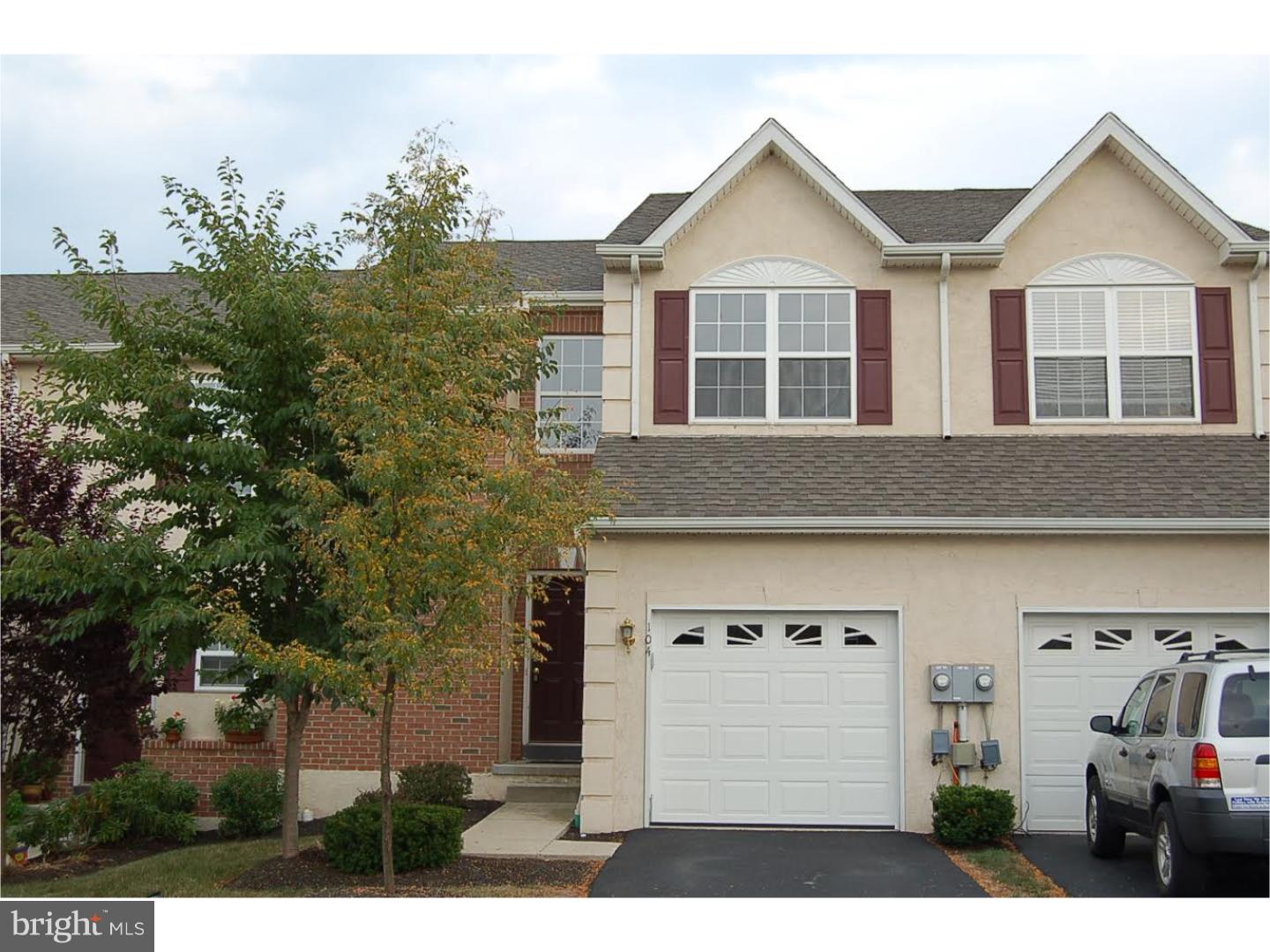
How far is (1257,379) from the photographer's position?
1433 cm

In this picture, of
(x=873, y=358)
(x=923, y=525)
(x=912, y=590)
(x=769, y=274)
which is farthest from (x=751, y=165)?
(x=912, y=590)

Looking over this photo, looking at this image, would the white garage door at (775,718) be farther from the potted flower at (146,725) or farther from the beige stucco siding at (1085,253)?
the potted flower at (146,725)

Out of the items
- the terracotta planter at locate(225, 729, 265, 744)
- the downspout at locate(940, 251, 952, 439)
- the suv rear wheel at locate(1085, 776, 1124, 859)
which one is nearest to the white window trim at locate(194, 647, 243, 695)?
the terracotta planter at locate(225, 729, 265, 744)

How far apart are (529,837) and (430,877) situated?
2.32m

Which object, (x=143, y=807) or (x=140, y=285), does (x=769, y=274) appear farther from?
(x=140, y=285)

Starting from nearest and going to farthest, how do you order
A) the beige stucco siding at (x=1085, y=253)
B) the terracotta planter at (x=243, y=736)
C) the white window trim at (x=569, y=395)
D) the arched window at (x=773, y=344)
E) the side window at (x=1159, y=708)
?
the side window at (x=1159, y=708), the beige stucco siding at (x=1085, y=253), the arched window at (x=773, y=344), the terracotta planter at (x=243, y=736), the white window trim at (x=569, y=395)

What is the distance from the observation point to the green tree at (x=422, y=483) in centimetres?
945

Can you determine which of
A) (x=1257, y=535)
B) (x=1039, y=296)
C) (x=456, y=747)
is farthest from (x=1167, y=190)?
(x=456, y=747)

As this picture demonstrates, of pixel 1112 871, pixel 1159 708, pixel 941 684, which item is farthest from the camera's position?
pixel 941 684

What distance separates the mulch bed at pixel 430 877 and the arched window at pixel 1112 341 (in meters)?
7.76

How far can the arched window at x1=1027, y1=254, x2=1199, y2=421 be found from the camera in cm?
1450

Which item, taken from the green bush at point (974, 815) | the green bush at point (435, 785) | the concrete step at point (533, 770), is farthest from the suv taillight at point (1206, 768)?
the green bush at point (435, 785)

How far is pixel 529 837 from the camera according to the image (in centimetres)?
1289

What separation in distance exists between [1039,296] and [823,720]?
18.9ft
